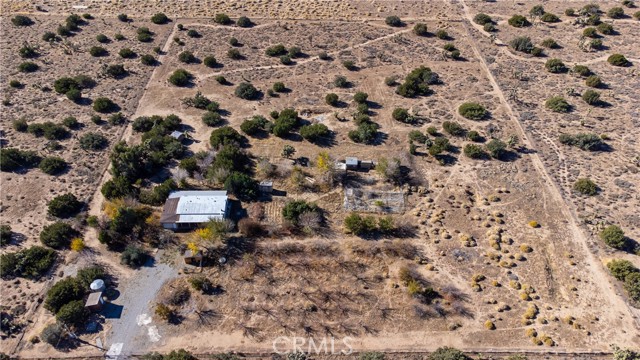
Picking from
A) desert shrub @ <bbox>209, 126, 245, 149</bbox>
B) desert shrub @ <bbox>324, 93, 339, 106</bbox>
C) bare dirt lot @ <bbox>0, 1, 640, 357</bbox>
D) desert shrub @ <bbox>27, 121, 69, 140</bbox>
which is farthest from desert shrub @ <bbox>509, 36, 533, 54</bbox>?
desert shrub @ <bbox>27, 121, 69, 140</bbox>

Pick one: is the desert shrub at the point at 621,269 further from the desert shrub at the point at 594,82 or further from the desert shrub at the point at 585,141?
the desert shrub at the point at 594,82

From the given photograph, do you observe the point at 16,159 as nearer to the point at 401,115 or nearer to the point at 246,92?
the point at 246,92

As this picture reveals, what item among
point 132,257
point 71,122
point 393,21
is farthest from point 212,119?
point 393,21

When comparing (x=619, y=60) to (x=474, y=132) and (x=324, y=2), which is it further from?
(x=324, y=2)

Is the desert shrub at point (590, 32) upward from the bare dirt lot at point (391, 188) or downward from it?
upward

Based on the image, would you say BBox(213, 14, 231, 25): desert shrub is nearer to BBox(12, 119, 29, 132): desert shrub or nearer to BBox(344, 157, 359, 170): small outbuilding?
BBox(12, 119, 29, 132): desert shrub

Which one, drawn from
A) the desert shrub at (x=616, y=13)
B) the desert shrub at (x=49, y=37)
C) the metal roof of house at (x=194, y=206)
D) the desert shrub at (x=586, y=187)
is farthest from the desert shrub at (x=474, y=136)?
the desert shrub at (x=49, y=37)
